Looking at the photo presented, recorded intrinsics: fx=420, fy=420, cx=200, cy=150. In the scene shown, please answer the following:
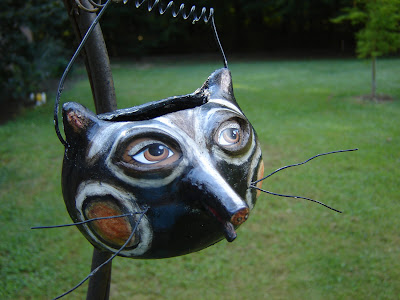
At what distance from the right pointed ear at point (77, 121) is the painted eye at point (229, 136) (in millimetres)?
360

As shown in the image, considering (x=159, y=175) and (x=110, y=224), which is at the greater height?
(x=159, y=175)

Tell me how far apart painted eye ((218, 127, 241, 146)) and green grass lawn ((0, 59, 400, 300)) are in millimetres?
2509

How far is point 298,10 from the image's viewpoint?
19.0 metres

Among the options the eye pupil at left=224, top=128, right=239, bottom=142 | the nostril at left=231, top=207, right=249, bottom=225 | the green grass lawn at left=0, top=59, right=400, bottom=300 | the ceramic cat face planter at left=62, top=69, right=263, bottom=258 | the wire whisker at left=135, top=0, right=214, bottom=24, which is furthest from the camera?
the green grass lawn at left=0, top=59, right=400, bottom=300

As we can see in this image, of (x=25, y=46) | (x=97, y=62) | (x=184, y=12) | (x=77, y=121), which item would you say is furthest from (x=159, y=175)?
(x=25, y=46)

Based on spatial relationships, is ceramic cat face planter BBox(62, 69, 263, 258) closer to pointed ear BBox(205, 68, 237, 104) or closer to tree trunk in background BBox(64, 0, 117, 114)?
pointed ear BBox(205, 68, 237, 104)

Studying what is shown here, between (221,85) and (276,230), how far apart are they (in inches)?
125

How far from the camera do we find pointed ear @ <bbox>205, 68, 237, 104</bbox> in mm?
1440

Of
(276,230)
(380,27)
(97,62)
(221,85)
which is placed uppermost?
(380,27)

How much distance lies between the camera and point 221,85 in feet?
4.87

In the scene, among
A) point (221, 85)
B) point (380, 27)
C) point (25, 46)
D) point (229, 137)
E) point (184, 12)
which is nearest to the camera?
point (229, 137)

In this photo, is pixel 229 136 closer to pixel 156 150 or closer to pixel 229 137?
pixel 229 137

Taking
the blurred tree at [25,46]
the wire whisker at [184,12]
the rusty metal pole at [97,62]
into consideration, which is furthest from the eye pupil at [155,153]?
the blurred tree at [25,46]

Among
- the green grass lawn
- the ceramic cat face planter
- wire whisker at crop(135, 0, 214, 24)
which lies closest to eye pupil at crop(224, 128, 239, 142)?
the ceramic cat face planter
